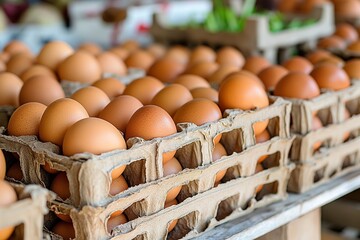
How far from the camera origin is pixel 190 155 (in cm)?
125

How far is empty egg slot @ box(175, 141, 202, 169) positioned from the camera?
48.4 inches

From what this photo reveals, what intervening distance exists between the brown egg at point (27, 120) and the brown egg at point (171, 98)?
27 cm

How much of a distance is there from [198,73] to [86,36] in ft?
5.11

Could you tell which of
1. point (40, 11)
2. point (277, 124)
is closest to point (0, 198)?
point (277, 124)

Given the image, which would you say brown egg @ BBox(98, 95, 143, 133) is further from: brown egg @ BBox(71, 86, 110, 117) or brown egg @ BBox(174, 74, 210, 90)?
brown egg @ BBox(174, 74, 210, 90)

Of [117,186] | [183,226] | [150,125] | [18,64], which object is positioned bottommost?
[183,226]

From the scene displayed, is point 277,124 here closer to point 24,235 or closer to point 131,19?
point 24,235

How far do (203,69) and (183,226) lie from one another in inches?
27.1

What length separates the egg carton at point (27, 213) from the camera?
2.93 feet

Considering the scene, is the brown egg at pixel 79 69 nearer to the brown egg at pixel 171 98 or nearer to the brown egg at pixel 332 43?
the brown egg at pixel 171 98

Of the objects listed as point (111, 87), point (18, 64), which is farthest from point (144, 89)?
point (18, 64)

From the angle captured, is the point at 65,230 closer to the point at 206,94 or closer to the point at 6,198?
the point at 6,198

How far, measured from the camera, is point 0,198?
95cm

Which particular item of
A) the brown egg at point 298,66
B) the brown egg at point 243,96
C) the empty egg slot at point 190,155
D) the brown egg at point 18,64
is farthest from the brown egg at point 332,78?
the brown egg at point 18,64
